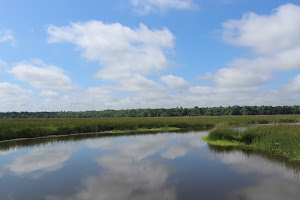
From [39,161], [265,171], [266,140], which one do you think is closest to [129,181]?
[265,171]

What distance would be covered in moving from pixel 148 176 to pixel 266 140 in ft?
32.9

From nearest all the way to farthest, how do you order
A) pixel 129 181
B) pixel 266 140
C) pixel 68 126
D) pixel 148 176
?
pixel 129 181, pixel 148 176, pixel 266 140, pixel 68 126

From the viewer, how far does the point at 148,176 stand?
900 cm

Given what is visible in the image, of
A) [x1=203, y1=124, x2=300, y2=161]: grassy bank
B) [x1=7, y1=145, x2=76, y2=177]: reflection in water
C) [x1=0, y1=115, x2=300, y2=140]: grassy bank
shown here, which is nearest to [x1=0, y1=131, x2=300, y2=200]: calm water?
[x1=7, y1=145, x2=76, y2=177]: reflection in water

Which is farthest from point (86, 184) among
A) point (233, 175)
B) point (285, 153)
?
point (285, 153)

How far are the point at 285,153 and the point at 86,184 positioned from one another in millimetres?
11812

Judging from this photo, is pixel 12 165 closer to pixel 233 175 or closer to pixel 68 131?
pixel 233 175

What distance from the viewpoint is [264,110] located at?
86500 millimetres

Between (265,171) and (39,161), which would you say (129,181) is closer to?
(265,171)

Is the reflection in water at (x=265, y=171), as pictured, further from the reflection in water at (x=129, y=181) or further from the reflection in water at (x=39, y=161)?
→ the reflection in water at (x=39, y=161)


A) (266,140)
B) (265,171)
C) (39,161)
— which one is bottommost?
(39,161)

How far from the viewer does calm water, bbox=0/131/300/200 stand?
708 centimetres

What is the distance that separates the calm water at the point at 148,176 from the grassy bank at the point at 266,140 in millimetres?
1091

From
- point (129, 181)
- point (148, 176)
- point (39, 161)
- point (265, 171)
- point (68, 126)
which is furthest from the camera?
point (68, 126)
